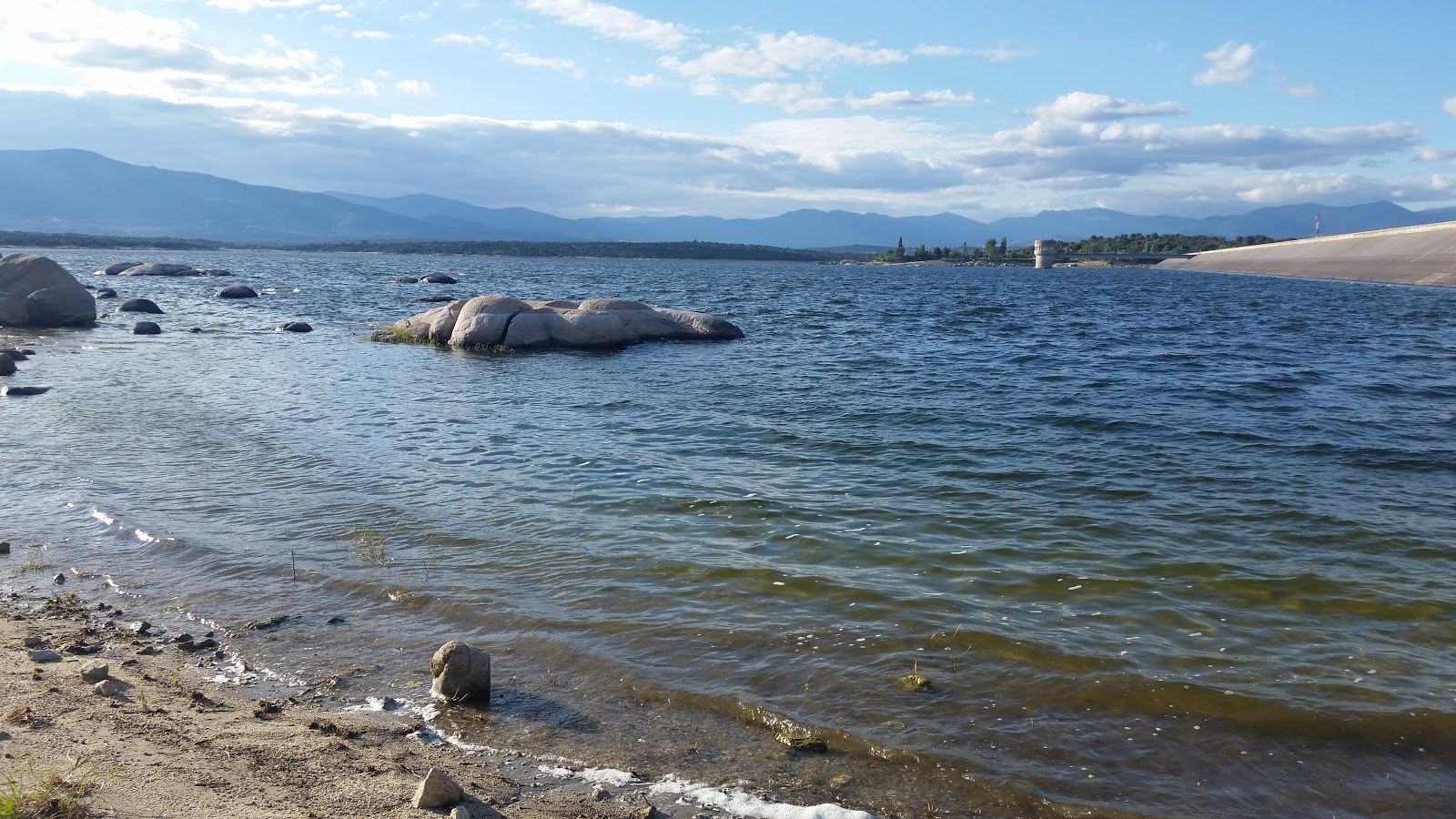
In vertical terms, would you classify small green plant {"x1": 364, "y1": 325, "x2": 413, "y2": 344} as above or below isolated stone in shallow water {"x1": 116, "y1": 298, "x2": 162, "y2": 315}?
below

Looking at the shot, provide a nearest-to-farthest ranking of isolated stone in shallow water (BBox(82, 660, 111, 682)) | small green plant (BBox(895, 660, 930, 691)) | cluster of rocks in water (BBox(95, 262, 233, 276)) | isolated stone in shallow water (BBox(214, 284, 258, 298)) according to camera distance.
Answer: isolated stone in shallow water (BBox(82, 660, 111, 682))
small green plant (BBox(895, 660, 930, 691))
isolated stone in shallow water (BBox(214, 284, 258, 298))
cluster of rocks in water (BBox(95, 262, 233, 276))

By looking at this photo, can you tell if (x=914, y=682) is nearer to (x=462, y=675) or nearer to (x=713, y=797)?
(x=713, y=797)

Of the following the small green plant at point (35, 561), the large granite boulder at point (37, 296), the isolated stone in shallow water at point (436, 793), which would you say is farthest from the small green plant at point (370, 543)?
the large granite boulder at point (37, 296)

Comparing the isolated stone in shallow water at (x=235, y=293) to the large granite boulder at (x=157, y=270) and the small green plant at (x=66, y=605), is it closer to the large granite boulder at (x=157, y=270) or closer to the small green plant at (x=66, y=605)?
the large granite boulder at (x=157, y=270)

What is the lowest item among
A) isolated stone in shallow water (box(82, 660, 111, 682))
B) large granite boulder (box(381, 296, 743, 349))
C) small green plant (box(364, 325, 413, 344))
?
isolated stone in shallow water (box(82, 660, 111, 682))

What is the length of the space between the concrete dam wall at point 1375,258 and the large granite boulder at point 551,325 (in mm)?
84252

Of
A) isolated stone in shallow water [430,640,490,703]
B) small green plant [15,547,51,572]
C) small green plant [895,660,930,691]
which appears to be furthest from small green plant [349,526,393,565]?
small green plant [895,660,930,691]

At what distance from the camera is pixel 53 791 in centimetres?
455

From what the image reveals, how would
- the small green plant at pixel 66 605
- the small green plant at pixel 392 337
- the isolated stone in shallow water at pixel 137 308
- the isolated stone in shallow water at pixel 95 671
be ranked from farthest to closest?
the isolated stone in shallow water at pixel 137 308, the small green plant at pixel 392 337, the small green plant at pixel 66 605, the isolated stone in shallow water at pixel 95 671

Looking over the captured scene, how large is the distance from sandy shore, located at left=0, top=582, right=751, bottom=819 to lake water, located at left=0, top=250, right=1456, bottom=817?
0.50 metres

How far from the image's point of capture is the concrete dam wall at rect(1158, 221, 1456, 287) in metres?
87.5

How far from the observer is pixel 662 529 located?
11.4m

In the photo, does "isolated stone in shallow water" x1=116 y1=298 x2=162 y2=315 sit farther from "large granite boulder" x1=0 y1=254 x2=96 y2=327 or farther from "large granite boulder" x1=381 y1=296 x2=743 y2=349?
"large granite boulder" x1=381 y1=296 x2=743 y2=349

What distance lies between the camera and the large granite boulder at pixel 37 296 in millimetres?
33844
